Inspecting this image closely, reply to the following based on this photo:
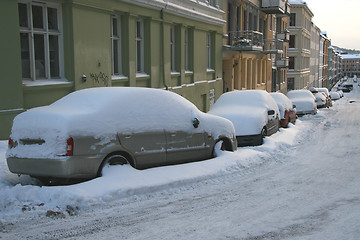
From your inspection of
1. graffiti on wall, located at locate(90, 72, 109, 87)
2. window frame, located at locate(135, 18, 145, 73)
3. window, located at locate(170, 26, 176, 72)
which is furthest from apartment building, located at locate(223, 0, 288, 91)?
graffiti on wall, located at locate(90, 72, 109, 87)

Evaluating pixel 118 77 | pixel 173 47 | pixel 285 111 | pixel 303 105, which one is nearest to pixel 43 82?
pixel 118 77

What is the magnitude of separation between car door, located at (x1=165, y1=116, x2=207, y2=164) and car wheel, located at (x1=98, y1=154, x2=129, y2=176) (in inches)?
38.4

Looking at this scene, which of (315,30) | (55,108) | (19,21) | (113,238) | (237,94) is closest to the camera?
(113,238)

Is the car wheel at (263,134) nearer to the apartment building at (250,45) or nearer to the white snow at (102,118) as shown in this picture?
the white snow at (102,118)

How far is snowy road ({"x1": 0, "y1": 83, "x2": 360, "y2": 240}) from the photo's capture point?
537 cm

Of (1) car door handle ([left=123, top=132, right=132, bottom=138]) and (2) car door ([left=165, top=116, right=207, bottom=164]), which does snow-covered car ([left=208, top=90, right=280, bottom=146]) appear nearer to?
(2) car door ([left=165, top=116, right=207, bottom=164])

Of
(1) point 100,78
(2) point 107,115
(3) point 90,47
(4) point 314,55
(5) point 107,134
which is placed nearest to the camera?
(5) point 107,134

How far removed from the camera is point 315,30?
80.1m

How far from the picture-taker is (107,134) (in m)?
7.21

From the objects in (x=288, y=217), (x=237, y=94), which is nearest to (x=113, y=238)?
(x=288, y=217)

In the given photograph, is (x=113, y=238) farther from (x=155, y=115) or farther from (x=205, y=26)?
(x=205, y=26)

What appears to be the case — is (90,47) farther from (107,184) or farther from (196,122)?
(107,184)

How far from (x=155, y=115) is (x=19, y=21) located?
4467 mm

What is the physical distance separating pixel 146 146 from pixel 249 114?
5174 mm
